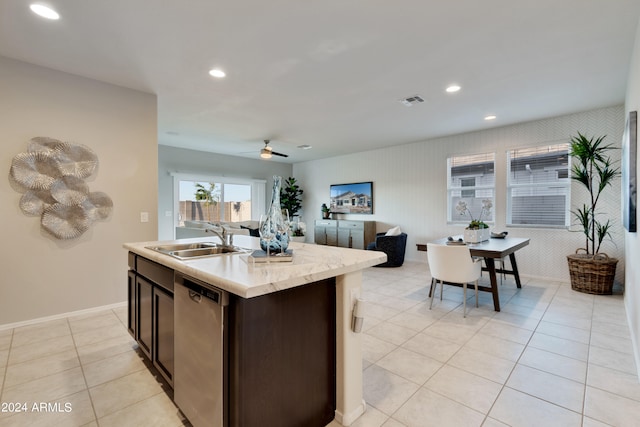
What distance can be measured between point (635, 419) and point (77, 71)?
5027mm

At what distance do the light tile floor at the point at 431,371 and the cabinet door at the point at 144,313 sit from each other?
198mm

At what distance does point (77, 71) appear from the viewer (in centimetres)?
294

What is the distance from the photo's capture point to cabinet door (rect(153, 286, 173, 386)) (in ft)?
5.58

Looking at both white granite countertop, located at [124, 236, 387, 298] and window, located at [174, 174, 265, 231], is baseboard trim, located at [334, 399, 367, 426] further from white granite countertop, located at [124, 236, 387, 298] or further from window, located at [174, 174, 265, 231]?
window, located at [174, 174, 265, 231]

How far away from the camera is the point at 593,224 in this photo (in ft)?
12.3

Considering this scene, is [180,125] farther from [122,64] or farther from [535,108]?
[535,108]

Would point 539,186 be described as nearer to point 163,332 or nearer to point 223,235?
point 223,235

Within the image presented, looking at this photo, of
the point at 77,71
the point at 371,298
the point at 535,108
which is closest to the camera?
the point at 77,71

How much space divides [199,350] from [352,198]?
624cm

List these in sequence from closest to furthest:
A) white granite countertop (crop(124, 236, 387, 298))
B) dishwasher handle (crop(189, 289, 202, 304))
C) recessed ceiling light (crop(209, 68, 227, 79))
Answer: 1. white granite countertop (crop(124, 236, 387, 298))
2. dishwasher handle (crop(189, 289, 202, 304))
3. recessed ceiling light (crop(209, 68, 227, 79))

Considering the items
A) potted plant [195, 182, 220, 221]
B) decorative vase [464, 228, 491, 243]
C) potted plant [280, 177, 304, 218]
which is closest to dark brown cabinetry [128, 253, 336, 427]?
decorative vase [464, 228, 491, 243]

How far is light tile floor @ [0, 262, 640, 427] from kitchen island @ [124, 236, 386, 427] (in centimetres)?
28

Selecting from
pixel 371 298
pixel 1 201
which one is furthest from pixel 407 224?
pixel 1 201

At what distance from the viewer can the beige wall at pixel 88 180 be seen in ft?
8.98
